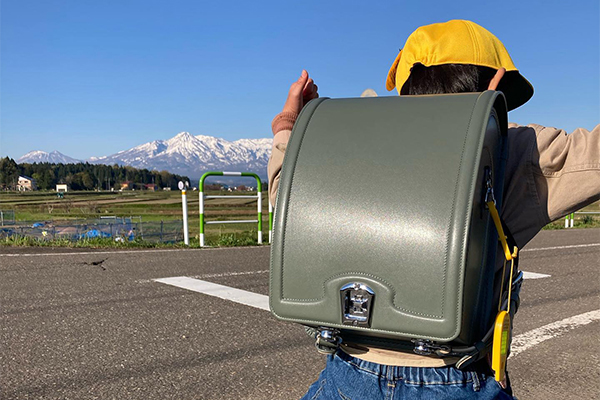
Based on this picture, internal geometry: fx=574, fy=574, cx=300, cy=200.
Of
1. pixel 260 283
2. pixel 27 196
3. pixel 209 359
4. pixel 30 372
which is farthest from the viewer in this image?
pixel 27 196

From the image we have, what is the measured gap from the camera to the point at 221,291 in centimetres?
501

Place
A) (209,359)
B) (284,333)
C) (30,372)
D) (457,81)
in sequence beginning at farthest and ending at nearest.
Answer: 1. (284,333)
2. (209,359)
3. (30,372)
4. (457,81)

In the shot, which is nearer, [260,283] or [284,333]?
[284,333]

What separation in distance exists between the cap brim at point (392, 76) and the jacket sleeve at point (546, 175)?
0.34 meters

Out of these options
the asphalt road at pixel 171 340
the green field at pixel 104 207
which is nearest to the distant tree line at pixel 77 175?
the green field at pixel 104 207

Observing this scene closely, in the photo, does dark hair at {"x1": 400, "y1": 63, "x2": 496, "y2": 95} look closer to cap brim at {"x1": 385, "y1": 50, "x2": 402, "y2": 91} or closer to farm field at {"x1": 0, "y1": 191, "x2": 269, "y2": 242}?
cap brim at {"x1": 385, "y1": 50, "x2": 402, "y2": 91}

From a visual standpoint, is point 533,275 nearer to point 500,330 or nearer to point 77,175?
point 500,330

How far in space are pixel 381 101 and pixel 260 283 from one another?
4.45 m

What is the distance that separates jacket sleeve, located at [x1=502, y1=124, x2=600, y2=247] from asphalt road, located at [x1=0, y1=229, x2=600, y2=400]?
5.98 feet

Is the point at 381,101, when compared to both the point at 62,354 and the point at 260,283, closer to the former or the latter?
the point at 62,354

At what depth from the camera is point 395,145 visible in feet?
3.54

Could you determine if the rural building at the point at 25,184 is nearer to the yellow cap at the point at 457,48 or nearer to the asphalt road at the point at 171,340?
the asphalt road at the point at 171,340

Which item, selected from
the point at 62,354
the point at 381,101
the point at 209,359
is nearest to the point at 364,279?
the point at 381,101

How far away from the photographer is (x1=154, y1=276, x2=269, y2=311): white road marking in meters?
4.62
